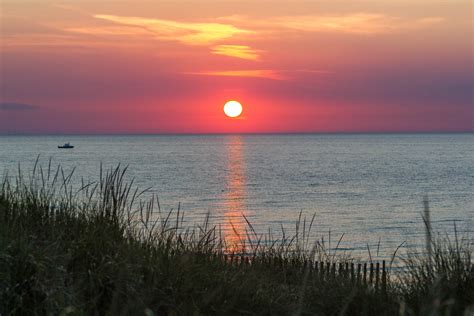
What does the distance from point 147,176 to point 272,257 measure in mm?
75255

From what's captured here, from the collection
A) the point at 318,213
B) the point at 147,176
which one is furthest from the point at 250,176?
the point at 318,213

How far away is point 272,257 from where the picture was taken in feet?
34.4

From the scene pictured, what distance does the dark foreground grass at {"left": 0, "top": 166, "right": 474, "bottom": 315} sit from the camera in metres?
6.10

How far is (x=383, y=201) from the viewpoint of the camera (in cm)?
5838

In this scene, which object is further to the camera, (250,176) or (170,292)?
(250,176)

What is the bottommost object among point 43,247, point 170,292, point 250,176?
point 250,176

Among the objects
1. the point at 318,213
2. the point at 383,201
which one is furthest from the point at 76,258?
the point at 383,201

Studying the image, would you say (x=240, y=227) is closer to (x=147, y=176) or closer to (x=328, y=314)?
(x=328, y=314)

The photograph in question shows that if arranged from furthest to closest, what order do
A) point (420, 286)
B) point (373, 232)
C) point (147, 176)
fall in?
point (147, 176)
point (373, 232)
point (420, 286)

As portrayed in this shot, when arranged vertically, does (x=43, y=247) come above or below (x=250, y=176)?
above

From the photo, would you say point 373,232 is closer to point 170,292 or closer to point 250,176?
point 170,292

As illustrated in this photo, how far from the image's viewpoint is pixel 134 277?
21.7 ft

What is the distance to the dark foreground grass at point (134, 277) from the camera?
6.10 meters

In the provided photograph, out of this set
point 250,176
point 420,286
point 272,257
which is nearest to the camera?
point 420,286
